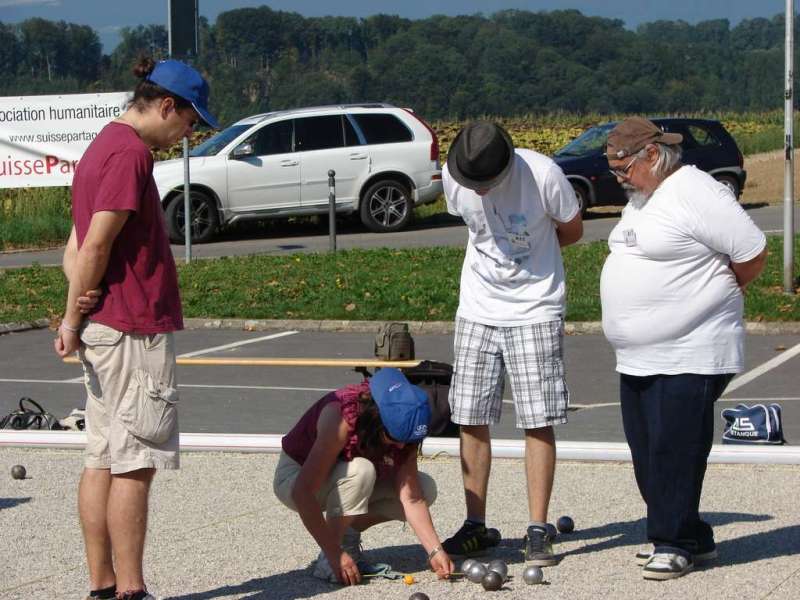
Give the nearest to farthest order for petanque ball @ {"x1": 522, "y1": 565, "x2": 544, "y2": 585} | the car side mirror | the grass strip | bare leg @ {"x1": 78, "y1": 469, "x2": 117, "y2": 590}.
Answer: bare leg @ {"x1": 78, "y1": 469, "x2": 117, "y2": 590}, petanque ball @ {"x1": 522, "y1": 565, "x2": 544, "y2": 585}, the grass strip, the car side mirror

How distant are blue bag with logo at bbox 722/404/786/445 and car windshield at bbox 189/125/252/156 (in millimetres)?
15022

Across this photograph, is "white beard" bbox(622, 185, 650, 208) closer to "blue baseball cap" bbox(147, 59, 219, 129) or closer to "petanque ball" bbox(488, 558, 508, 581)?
"petanque ball" bbox(488, 558, 508, 581)

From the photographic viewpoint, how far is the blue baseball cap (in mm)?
4898

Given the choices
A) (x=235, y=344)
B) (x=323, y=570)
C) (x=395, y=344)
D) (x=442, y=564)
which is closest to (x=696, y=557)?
(x=442, y=564)

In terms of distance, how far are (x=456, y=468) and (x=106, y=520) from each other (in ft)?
10.1

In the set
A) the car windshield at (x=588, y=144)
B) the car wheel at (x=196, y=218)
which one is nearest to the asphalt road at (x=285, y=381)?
the car wheel at (x=196, y=218)

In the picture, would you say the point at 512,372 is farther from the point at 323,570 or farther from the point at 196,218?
the point at 196,218

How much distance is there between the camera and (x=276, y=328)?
49.1ft

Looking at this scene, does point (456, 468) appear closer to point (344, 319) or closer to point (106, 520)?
point (106, 520)

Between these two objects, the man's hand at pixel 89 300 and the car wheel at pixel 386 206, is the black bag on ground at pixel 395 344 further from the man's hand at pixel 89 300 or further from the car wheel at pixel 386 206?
the car wheel at pixel 386 206

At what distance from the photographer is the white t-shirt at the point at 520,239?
5816 mm

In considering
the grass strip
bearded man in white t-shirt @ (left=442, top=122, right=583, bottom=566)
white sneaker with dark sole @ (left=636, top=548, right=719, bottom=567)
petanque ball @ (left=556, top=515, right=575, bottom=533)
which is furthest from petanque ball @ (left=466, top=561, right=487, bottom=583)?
the grass strip

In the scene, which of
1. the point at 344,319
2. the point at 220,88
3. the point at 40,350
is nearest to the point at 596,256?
the point at 344,319

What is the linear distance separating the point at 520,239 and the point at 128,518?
1928 mm
